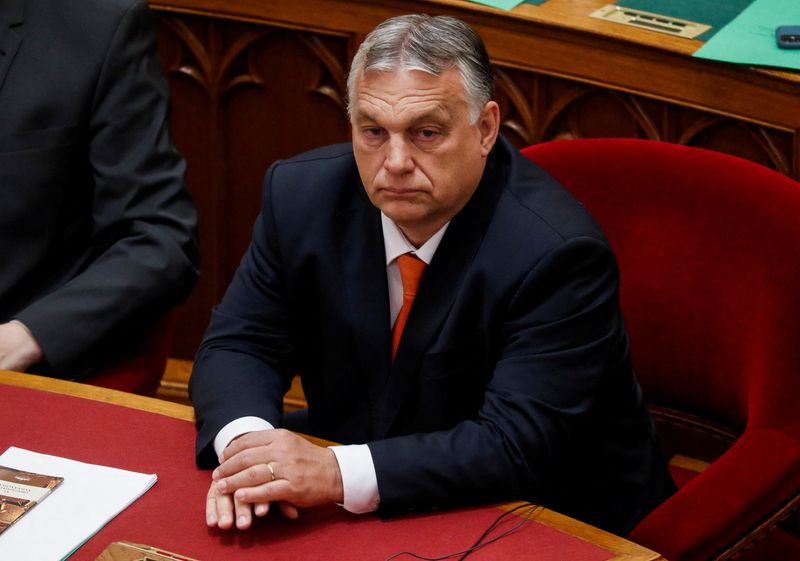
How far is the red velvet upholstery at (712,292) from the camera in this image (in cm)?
193

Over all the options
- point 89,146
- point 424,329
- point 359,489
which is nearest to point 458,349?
point 424,329

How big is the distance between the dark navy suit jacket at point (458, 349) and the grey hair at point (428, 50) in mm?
235

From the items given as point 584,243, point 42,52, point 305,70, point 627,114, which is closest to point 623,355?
point 584,243

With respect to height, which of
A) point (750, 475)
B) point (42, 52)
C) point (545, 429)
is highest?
point (42, 52)

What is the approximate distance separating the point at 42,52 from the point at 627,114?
1.29 metres

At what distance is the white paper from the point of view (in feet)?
5.00

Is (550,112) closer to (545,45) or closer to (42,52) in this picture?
(545,45)

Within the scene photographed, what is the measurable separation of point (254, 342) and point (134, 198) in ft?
1.76

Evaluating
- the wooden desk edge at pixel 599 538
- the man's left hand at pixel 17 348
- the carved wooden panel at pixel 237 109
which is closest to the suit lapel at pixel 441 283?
the wooden desk edge at pixel 599 538

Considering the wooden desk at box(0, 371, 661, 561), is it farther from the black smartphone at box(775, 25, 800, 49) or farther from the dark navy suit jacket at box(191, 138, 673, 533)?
the black smartphone at box(775, 25, 800, 49)

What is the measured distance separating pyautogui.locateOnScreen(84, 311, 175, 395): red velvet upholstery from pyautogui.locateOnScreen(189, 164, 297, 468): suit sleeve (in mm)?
217

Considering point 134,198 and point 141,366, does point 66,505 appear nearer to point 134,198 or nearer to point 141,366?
point 141,366

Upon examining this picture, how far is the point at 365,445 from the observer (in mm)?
1736

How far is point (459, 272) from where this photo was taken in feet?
6.40
